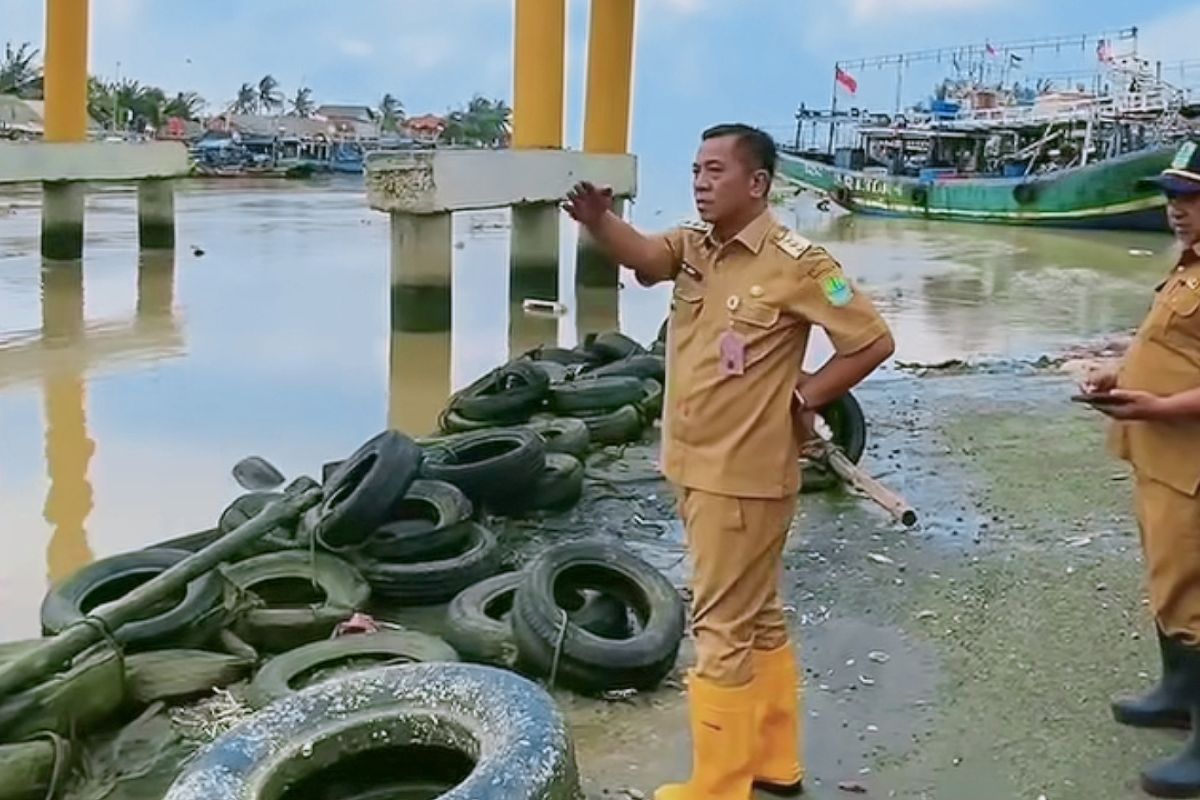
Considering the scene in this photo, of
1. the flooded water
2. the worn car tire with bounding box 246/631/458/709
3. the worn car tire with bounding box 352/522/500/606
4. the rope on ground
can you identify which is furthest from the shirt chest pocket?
the flooded water

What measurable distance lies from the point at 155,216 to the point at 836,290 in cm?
2264

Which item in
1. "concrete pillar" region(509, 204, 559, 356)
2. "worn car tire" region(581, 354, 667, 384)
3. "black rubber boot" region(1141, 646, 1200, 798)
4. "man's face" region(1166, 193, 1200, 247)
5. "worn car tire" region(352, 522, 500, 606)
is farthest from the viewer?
"concrete pillar" region(509, 204, 559, 356)

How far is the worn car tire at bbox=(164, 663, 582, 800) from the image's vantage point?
2895 millimetres

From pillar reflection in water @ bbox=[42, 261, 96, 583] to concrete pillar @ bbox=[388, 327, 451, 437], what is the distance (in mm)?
2146

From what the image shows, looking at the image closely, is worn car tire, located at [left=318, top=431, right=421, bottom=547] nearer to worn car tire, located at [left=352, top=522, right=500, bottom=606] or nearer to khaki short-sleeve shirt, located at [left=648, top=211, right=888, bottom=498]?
worn car tire, located at [left=352, top=522, right=500, bottom=606]

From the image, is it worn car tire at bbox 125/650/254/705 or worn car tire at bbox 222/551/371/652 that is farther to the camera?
worn car tire at bbox 222/551/371/652

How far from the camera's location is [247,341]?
14.3 meters

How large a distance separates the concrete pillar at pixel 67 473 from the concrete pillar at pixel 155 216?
12.4 m

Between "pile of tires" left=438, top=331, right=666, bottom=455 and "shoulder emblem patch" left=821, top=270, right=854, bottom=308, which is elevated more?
"shoulder emblem patch" left=821, top=270, right=854, bottom=308

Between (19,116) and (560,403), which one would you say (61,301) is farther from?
(19,116)

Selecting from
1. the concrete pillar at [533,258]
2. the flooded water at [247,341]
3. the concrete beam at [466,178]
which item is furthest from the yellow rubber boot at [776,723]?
the concrete pillar at [533,258]

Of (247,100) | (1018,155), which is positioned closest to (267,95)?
(247,100)

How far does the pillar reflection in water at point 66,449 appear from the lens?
23.2 ft

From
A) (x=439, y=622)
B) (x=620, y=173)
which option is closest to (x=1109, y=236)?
(x=620, y=173)
